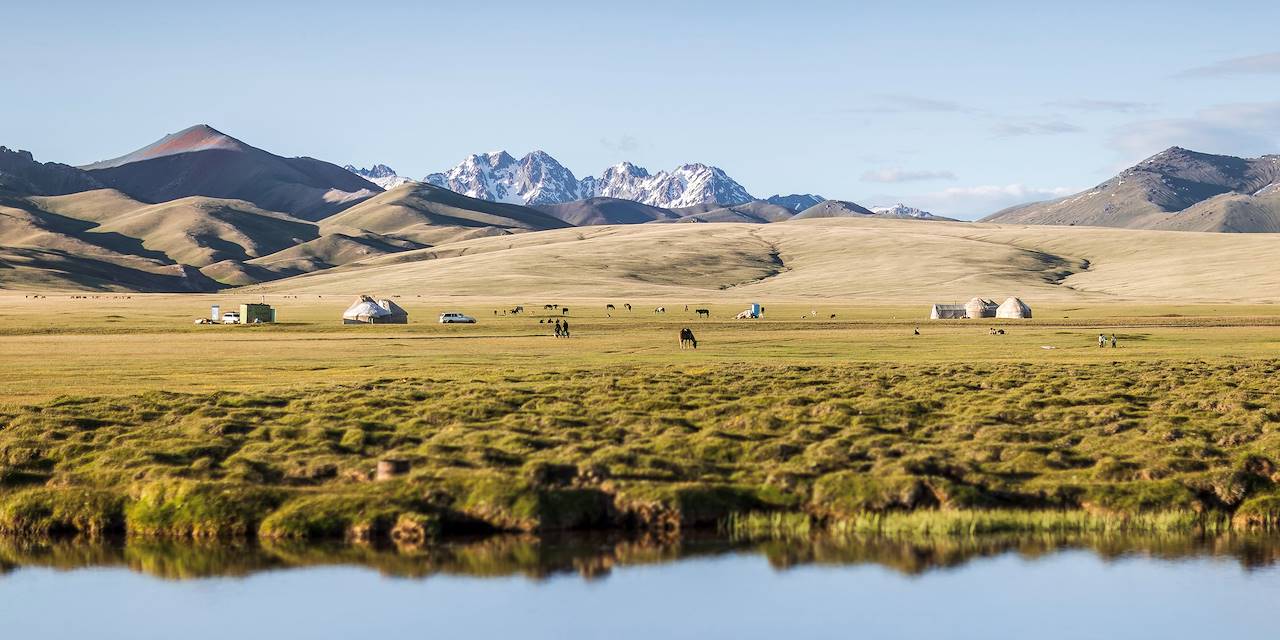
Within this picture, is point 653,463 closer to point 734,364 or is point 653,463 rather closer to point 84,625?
point 84,625

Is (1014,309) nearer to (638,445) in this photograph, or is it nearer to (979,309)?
(979,309)

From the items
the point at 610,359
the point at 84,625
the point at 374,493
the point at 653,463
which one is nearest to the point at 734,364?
the point at 610,359

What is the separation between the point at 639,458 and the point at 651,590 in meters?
8.38

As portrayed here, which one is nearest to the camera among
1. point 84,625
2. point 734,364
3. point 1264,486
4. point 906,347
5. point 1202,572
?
point 84,625

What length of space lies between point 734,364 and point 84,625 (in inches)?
1482

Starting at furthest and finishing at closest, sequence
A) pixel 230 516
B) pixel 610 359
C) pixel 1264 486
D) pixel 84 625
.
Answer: pixel 610 359 < pixel 1264 486 < pixel 230 516 < pixel 84 625

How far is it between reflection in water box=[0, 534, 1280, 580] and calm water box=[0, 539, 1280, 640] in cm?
6

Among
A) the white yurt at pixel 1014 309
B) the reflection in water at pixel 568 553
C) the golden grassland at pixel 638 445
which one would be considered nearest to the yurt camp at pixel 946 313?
the white yurt at pixel 1014 309

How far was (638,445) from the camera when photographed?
38.2 metres

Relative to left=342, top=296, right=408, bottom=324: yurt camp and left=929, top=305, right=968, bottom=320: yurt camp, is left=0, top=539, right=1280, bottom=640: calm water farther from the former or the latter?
left=929, top=305, right=968, bottom=320: yurt camp

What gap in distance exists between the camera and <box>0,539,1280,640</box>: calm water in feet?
86.2

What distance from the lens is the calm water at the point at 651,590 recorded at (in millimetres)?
26281

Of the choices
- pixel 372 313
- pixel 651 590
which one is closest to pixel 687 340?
pixel 651 590

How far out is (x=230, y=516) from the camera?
3259cm
